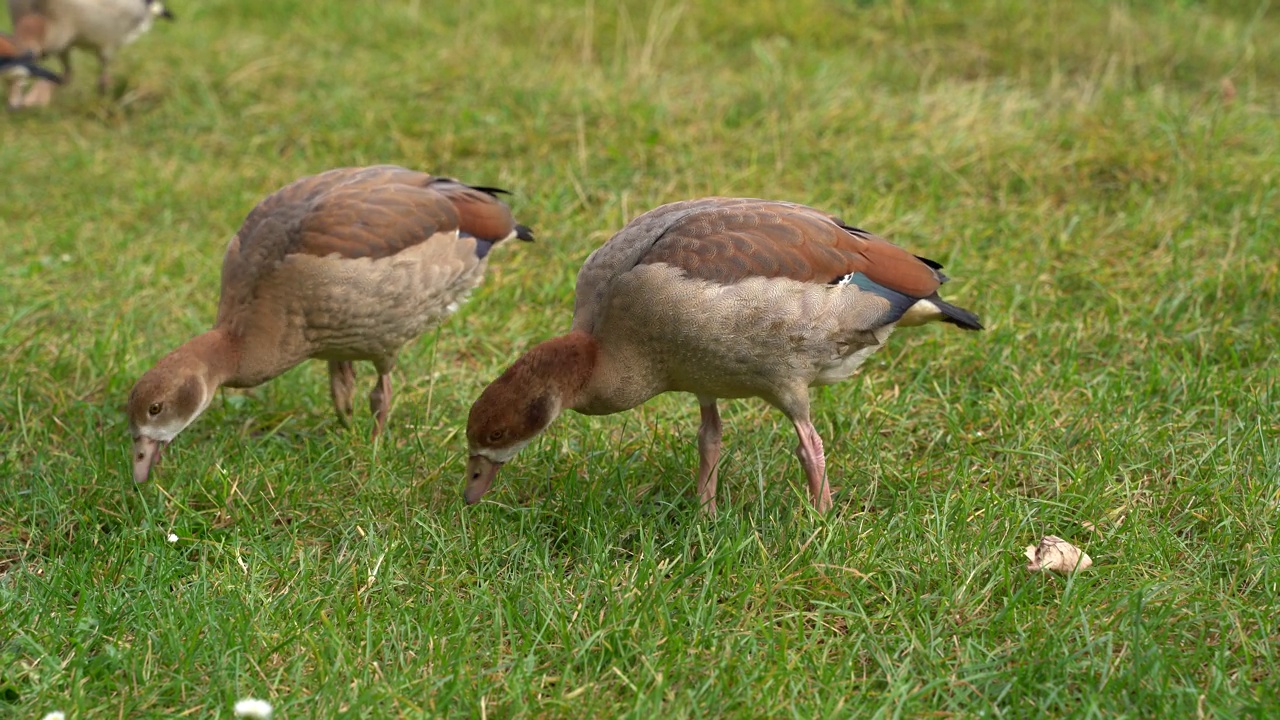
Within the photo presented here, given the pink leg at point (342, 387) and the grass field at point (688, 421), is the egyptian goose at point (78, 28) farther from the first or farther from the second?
the pink leg at point (342, 387)

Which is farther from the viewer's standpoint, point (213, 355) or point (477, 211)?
point (477, 211)

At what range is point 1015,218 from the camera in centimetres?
645

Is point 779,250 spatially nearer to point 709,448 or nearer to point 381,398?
point 709,448

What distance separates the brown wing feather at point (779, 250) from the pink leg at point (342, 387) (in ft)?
5.40

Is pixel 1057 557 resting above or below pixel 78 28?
above

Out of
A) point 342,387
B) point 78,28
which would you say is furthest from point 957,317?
point 78,28

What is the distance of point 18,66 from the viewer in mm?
8875

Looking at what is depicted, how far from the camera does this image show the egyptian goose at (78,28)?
30.5 feet

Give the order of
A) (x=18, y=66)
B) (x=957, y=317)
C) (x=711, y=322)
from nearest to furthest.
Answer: (x=711, y=322), (x=957, y=317), (x=18, y=66)

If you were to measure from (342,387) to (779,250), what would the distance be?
2003mm

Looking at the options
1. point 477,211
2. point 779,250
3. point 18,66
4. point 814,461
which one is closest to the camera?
point 779,250

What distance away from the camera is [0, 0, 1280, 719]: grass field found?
3424 millimetres

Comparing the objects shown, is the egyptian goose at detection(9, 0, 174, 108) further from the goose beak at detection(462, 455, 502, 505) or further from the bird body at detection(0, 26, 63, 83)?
the goose beak at detection(462, 455, 502, 505)

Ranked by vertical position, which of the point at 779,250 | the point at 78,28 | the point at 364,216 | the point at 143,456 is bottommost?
the point at 78,28
